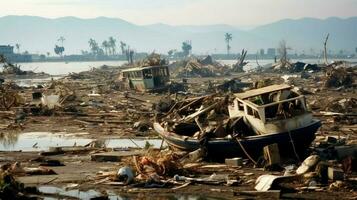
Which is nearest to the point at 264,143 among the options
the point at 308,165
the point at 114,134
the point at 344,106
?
the point at 308,165

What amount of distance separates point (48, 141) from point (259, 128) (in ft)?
Answer: 36.7

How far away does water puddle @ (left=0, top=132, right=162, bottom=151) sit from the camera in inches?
897

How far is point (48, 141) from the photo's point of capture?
24609 mm

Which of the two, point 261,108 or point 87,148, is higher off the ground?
point 261,108

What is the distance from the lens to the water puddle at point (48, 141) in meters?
22.8

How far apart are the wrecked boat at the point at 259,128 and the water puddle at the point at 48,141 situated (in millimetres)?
4275

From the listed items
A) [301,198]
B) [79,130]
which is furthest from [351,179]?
[79,130]

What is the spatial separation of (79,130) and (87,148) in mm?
6532

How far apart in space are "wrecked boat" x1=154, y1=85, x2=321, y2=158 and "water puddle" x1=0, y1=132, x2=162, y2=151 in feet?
14.0

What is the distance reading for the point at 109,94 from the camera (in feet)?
156

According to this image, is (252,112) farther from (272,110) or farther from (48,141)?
(48,141)

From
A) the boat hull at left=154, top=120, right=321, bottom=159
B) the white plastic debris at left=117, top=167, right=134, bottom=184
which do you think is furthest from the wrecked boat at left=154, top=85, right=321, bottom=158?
the white plastic debris at left=117, top=167, right=134, bottom=184

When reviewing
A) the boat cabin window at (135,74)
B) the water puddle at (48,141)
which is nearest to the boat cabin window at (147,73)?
the boat cabin window at (135,74)

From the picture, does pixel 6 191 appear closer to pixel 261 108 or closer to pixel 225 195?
pixel 225 195
